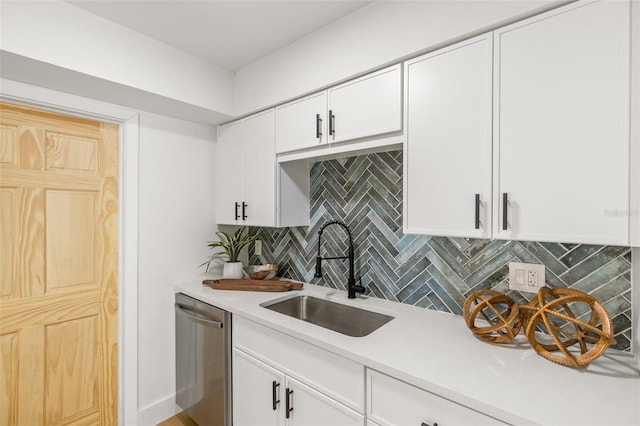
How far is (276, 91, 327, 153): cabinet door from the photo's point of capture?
180cm

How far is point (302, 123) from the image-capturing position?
1902mm

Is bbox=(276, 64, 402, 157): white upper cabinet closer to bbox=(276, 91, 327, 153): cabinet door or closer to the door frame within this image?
bbox=(276, 91, 327, 153): cabinet door

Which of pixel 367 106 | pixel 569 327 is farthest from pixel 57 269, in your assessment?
pixel 569 327

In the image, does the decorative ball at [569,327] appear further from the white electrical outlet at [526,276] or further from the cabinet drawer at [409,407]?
the cabinet drawer at [409,407]

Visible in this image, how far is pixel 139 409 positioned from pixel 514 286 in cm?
245

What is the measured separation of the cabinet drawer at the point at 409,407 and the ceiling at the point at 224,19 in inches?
68.8

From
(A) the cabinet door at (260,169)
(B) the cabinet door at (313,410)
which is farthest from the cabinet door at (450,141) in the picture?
(A) the cabinet door at (260,169)

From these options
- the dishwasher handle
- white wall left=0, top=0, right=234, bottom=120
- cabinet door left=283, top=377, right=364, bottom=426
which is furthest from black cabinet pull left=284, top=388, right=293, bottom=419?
white wall left=0, top=0, right=234, bottom=120

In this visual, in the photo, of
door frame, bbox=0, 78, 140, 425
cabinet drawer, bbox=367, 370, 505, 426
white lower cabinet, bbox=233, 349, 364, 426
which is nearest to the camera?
cabinet drawer, bbox=367, 370, 505, 426

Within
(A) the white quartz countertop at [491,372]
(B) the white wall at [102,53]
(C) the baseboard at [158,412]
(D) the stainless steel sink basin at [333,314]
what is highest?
(B) the white wall at [102,53]

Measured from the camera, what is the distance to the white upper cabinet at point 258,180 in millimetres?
2115

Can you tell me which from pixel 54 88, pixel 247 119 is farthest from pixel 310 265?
pixel 54 88

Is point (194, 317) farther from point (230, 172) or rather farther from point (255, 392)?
point (230, 172)

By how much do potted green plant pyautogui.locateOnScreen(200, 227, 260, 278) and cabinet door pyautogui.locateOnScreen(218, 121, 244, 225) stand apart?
0.14 m
